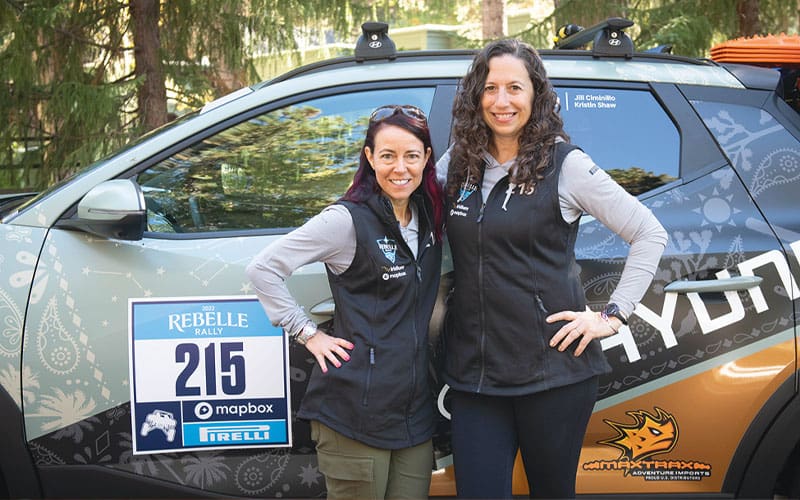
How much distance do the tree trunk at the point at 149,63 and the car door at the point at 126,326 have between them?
12.1ft

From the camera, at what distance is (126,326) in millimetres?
2668

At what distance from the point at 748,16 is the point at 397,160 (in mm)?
5470

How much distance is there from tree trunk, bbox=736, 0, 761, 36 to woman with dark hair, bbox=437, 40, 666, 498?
5.12m

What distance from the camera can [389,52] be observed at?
9.53 ft

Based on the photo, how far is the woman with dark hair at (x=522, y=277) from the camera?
2.25 m

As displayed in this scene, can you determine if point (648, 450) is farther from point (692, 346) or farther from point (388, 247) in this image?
point (388, 247)

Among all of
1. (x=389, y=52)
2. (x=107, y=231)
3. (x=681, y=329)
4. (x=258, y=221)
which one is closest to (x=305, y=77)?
(x=389, y=52)

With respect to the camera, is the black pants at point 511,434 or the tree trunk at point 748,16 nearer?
the black pants at point 511,434

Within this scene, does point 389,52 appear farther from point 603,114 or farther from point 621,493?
point 621,493

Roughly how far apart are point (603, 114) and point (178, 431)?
1775 millimetres

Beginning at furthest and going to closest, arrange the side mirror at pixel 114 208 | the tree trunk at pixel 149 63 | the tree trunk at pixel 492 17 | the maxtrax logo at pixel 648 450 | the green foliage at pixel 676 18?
the tree trunk at pixel 492 17 → the green foliage at pixel 676 18 → the tree trunk at pixel 149 63 → the maxtrax logo at pixel 648 450 → the side mirror at pixel 114 208

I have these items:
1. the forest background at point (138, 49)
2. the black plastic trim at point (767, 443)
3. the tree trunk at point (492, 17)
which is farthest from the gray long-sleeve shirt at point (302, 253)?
the tree trunk at point (492, 17)

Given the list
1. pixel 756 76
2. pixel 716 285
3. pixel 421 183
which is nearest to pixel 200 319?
pixel 421 183

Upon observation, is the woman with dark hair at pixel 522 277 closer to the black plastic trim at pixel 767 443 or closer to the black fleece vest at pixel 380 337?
the black fleece vest at pixel 380 337
